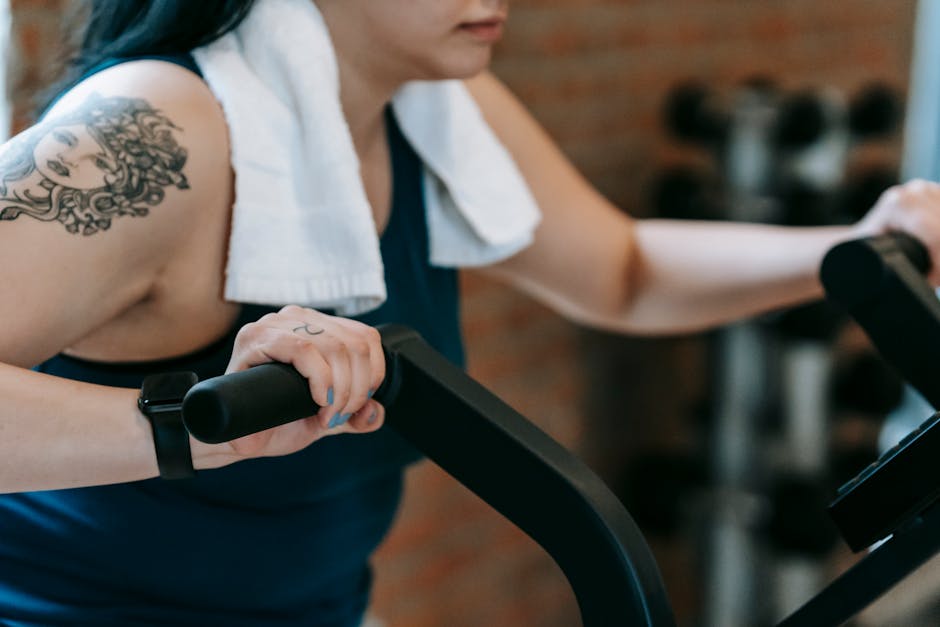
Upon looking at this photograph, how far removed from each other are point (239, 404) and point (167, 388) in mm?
115

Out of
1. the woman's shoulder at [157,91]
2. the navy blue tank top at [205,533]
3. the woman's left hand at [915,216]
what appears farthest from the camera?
the woman's left hand at [915,216]

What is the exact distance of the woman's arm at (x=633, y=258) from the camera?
1.40m

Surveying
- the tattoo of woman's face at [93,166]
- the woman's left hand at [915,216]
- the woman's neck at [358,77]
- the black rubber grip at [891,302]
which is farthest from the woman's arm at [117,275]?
the woman's left hand at [915,216]

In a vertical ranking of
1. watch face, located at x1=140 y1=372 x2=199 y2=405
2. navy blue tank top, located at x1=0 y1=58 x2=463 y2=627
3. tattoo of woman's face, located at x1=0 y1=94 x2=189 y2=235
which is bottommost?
navy blue tank top, located at x1=0 y1=58 x2=463 y2=627

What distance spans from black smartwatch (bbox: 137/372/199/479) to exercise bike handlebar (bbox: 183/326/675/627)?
0.08m

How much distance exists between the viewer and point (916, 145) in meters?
2.97

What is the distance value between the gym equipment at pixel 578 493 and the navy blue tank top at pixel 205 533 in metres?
0.31

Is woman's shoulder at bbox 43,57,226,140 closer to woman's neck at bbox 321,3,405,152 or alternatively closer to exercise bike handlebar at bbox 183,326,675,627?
woman's neck at bbox 321,3,405,152

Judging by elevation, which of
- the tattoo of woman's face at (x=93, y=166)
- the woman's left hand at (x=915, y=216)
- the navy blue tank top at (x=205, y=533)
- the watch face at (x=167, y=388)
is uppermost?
the tattoo of woman's face at (x=93, y=166)

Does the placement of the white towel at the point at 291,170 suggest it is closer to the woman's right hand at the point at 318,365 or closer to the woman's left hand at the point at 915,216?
the woman's right hand at the point at 318,365

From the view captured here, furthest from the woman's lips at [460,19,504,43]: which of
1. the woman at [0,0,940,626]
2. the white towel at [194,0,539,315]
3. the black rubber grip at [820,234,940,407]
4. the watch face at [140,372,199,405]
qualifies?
the watch face at [140,372,199,405]

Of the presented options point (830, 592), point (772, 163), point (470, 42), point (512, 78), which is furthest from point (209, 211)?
point (772, 163)

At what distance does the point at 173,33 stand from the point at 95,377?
1.02ft

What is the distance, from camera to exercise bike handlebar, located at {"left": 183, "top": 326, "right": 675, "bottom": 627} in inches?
29.9
